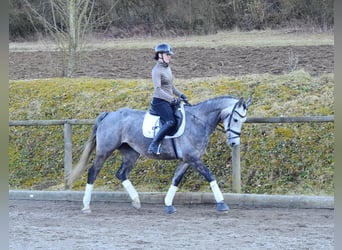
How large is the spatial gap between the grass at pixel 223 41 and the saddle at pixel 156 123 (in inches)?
391

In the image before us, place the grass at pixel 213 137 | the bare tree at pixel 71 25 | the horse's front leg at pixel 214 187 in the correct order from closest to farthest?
the horse's front leg at pixel 214 187
the grass at pixel 213 137
the bare tree at pixel 71 25

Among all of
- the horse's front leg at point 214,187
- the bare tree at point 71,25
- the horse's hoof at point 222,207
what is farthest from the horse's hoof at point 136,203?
the bare tree at point 71,25

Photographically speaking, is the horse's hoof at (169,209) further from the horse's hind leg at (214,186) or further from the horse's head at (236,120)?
the horse's head at (236,120)

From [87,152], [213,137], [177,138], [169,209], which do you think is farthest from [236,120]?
[87,152]

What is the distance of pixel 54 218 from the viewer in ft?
30.5

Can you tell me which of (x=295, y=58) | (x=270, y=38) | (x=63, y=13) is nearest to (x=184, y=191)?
(x=295, y=58)

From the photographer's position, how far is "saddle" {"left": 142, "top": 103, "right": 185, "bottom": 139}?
9414mm

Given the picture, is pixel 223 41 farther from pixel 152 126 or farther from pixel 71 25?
pixel 152 126

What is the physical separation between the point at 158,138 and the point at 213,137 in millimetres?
2088

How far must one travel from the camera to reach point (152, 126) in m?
9.55

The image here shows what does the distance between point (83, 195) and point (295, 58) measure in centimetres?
646

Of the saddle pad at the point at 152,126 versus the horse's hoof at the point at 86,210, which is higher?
the saddle pad at the point at 152,126

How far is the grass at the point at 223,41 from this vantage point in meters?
20.3

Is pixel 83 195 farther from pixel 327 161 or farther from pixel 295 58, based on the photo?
pixel 295 58
